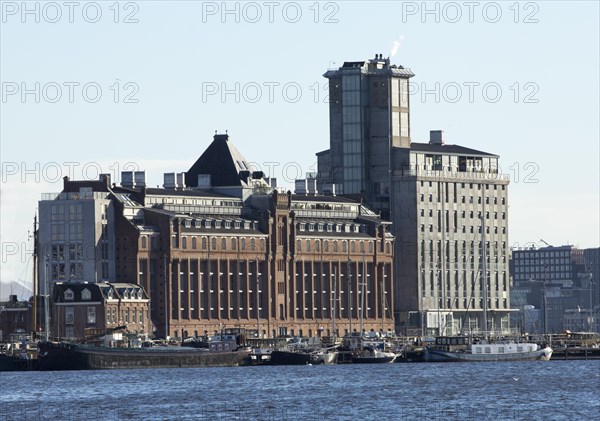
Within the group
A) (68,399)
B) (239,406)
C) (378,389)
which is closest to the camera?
(239,406)

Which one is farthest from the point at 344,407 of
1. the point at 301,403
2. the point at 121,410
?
the point at 121,410

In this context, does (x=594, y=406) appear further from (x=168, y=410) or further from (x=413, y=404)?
(x=168, y=410)

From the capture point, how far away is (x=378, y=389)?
19838cm

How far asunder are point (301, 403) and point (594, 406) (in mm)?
23573

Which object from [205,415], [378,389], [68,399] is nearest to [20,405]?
[68,399]

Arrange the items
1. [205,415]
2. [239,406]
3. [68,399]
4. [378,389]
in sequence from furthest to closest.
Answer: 1. [378,389]
2. [68,399]
3. [239,406]
4. [205,415]

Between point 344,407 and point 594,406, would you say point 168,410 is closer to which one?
point 344,407

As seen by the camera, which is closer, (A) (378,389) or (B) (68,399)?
(B) (68,399)

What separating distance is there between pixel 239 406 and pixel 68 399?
18.7 metres

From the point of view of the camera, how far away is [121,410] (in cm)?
16962

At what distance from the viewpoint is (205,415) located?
162875 millimetres

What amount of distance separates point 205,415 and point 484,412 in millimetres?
20427

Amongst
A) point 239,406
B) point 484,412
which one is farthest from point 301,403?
point 484,412

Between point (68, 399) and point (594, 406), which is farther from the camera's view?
point (68, 399)
